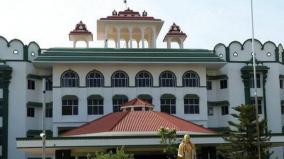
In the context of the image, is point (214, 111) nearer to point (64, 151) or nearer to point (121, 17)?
point (121, 17)

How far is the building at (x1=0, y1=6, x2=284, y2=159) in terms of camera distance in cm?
5212

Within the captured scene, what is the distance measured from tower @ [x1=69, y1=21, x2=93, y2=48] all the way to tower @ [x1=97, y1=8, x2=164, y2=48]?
1420 mm

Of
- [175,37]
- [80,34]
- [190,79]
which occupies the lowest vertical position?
[190,79]

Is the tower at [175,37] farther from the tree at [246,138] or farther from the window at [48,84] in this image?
the tree at [246,138]

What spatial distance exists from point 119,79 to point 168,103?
478 centimetres

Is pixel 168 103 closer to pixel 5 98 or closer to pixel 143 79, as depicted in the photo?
pixel 143 79

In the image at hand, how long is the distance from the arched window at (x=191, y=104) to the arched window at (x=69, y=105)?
960 cm

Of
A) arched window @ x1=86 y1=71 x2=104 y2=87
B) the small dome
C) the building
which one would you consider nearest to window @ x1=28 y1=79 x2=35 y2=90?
the building

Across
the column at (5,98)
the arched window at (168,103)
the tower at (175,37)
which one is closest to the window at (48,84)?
the column at (5,98)

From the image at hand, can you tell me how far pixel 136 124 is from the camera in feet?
146

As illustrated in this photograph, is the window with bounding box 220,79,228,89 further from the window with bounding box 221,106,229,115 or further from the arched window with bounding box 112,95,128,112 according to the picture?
the arched window with bounding box 112,95,128,112

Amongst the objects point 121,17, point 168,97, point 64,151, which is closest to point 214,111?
point 168,97

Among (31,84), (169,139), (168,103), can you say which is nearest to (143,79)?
(168,103)

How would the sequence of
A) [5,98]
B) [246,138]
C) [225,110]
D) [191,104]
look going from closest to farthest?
[246,138], [5,98], [191,104], [225,110]
